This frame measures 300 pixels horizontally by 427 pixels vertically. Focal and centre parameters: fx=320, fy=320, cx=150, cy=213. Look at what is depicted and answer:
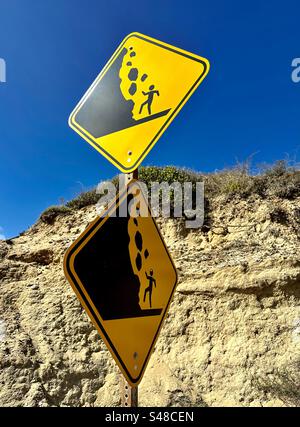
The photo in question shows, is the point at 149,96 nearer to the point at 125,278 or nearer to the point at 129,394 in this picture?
the point at 125,278

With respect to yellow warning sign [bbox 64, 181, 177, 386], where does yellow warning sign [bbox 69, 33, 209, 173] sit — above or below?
above

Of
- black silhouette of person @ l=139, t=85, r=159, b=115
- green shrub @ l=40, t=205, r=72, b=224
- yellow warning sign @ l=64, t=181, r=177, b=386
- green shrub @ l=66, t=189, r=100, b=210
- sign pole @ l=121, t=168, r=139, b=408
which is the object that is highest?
green shrub @ l=66, t=189, r=100, b=210

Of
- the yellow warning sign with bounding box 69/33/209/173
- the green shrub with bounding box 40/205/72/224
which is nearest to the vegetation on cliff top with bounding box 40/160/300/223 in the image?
the green shrub with bounding box 40/205/72/224

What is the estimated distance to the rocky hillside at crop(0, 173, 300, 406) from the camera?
514 cm

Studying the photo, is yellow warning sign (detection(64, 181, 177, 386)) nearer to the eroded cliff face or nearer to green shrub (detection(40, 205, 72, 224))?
the eroded cliff face

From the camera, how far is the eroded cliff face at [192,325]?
5.16 meters

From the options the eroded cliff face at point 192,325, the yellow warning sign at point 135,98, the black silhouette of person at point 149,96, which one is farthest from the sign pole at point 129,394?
the eroded cliff face at point 192,325

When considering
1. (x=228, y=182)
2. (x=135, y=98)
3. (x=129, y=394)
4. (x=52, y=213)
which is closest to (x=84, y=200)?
(x=52, y=213)

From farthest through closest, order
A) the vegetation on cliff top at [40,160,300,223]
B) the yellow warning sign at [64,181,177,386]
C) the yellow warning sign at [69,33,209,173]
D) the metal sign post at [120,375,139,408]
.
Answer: the vegetation on cliff top at [40,160,300,223] → the yellow warning sign at [69,33,209,173] → the metal sign post at [120,375,139,408] → the yellow warning sign at [64,181,177,386]

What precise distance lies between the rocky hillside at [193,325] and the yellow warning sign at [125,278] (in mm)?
3883

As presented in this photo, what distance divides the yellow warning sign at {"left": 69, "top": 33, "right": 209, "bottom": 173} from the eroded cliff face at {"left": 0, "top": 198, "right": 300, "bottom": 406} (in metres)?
4.31

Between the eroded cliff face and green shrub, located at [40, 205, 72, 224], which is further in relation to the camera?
green shrub, located at [40, 205, 72, 224]

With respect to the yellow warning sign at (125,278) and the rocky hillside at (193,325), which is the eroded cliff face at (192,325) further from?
the yellow warning sign at (125,278)

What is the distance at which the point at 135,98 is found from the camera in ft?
7.33
